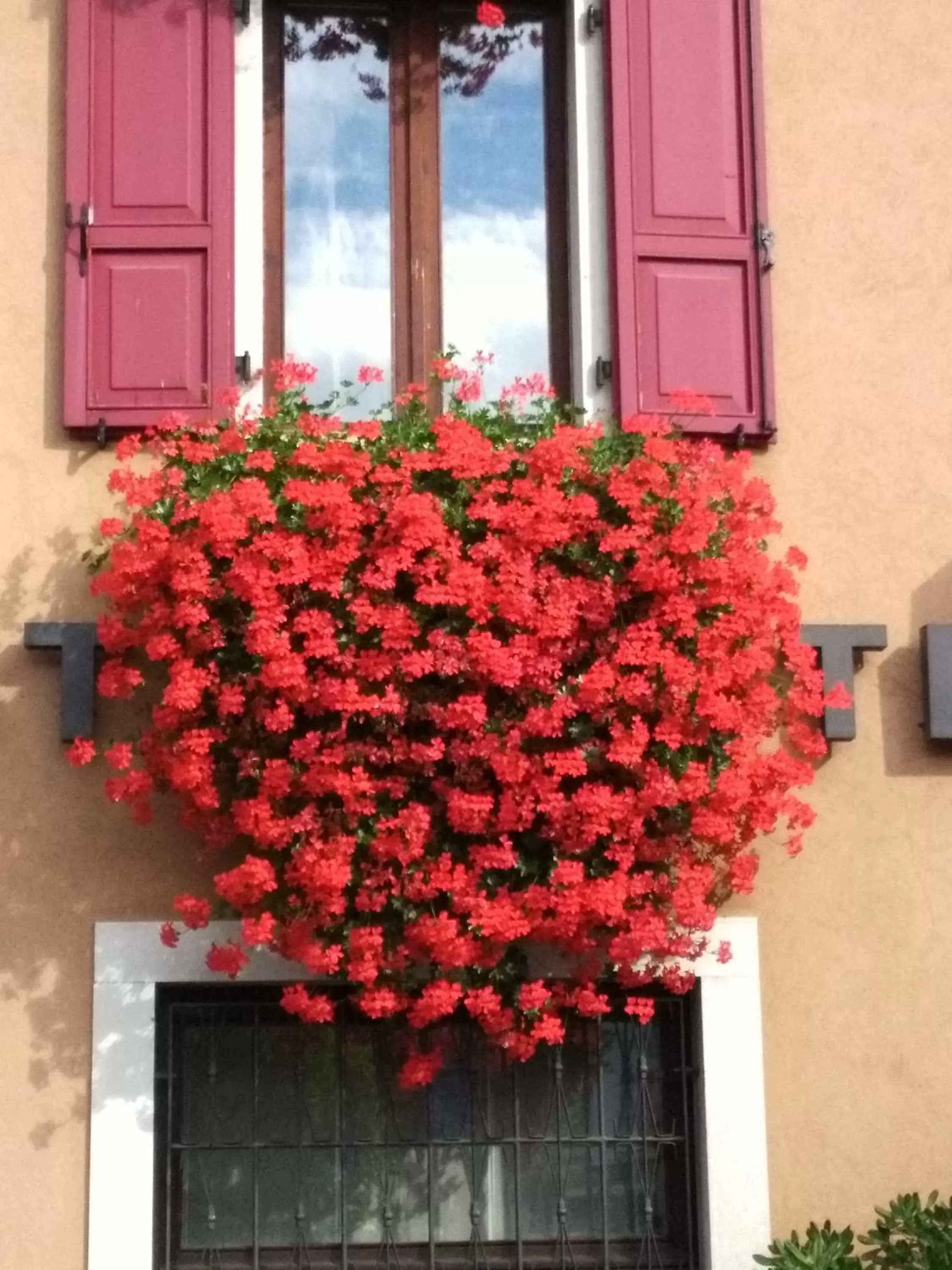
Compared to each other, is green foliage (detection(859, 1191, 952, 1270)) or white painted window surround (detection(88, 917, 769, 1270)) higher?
white painted window surround (detection(88, 917, 769, 1270))

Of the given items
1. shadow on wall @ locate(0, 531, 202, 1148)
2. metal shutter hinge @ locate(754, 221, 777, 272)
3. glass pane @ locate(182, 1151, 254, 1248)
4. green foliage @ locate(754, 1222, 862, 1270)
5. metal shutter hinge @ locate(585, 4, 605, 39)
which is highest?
metal shutter hinge @ locate(585, 4, 605, 39)

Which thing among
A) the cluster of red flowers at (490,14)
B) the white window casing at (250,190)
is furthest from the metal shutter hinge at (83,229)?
the cluster of red flowers at (490,14)

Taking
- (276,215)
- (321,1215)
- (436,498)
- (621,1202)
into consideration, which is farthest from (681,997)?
(276,215)

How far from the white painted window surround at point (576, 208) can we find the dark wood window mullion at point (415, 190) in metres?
0.44

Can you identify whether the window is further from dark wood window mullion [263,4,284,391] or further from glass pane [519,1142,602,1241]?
glass pane [519,1142,602,1241]

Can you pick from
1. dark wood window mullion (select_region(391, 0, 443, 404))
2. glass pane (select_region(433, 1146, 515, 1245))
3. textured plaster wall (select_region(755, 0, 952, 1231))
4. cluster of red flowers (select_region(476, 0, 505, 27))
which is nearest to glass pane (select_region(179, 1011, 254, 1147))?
glass pane (select_region(433, 1146, 515, 1245))

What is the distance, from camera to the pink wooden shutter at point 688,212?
6.37 meters

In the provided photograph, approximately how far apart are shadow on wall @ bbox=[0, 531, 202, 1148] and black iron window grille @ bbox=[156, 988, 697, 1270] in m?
0.30

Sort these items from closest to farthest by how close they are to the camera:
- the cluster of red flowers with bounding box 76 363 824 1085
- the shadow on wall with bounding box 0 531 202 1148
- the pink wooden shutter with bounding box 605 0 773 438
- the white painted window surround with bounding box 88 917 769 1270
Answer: the cluster of red flowers with bounding box 76 363 824 1085 < the white painted window surround with bounding box 88 917 769 1270 < the shadow on wall with bounding box 0 531 202 1148 < the pink wooden shutter with bounding box 605 0 773 438

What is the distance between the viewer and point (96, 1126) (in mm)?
5789

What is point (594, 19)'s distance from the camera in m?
6.70

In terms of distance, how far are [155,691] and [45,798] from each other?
0.45 meters

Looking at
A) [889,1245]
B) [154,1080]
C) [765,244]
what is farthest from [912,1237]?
[765,244]

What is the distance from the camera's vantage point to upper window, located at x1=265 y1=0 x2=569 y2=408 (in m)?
6.66
